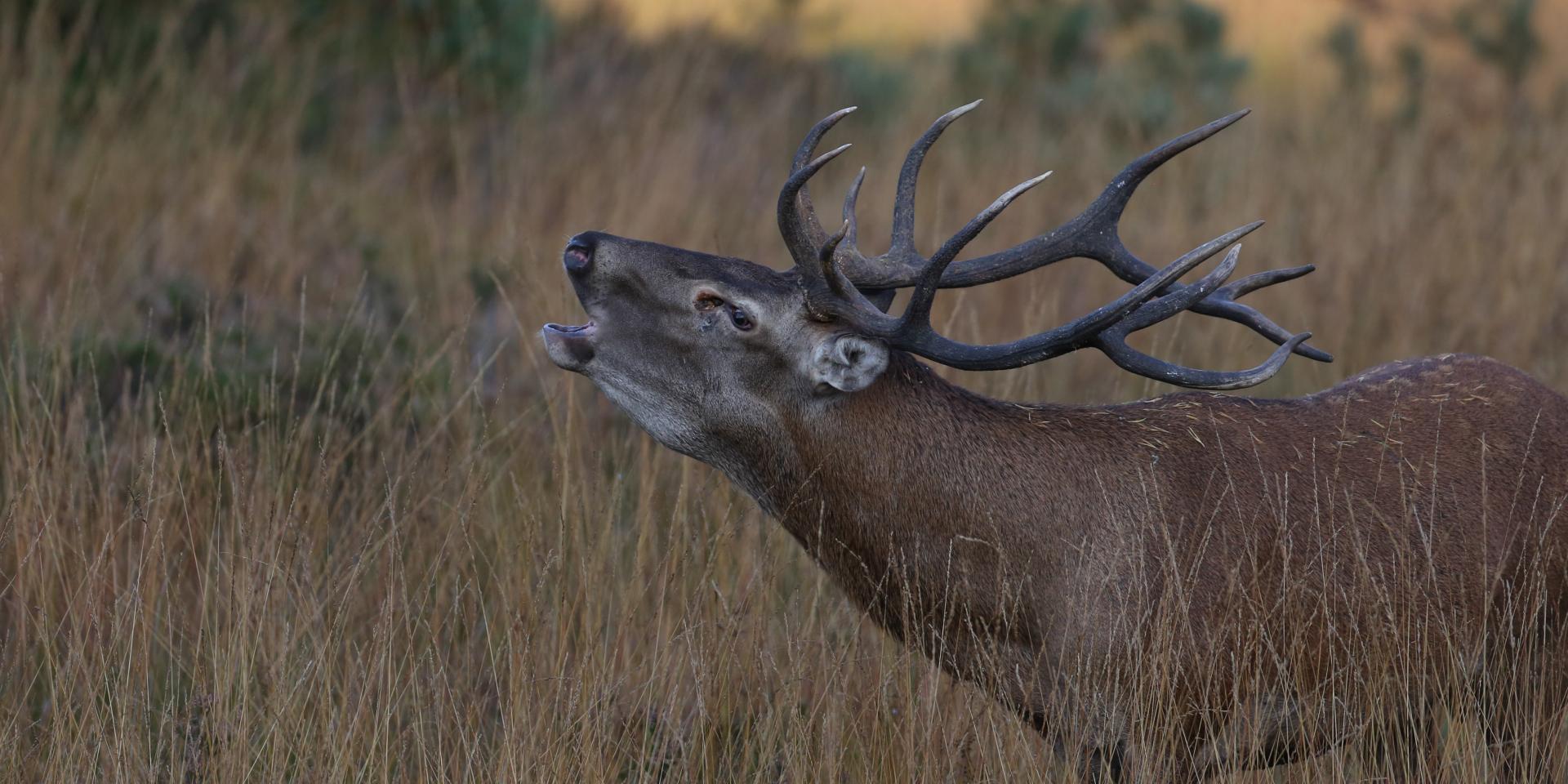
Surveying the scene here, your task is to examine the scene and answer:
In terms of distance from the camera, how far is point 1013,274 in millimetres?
4094

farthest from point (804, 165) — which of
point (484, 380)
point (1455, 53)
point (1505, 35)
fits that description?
point (1455, 53)

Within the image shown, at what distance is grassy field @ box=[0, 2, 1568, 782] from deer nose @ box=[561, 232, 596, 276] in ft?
1.95

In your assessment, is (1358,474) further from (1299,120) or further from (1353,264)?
(1299,120)

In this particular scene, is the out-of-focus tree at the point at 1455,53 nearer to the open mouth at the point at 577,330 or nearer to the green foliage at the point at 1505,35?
the green foliage at the point at 1505,35

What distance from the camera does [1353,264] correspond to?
8.10 m

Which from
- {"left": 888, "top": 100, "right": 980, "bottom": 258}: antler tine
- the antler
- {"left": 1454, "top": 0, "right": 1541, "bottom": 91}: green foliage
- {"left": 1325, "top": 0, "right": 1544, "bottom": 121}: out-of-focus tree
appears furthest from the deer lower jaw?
{"left": 1454, "top": 0, "right": 1541, "bottom": 91}: green foliage

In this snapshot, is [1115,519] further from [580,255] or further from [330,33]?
[330,33]

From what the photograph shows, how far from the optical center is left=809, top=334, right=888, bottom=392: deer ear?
375 centimetres

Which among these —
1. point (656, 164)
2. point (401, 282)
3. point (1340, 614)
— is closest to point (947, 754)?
point (1340, 614)

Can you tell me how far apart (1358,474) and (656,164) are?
6.17m

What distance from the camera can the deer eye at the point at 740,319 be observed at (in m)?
3.82

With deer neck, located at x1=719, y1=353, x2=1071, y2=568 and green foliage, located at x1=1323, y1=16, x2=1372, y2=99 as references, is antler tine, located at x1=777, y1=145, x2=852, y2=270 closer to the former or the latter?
deer neck, located at x1=719, y1=353, x2=1071, y2=568

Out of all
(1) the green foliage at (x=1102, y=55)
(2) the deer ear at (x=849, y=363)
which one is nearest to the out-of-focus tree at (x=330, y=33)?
(1) the green foliage at (x=1102, y=55)

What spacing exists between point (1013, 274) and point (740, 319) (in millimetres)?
754
